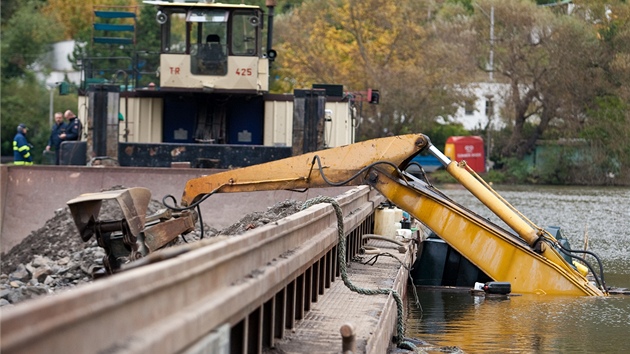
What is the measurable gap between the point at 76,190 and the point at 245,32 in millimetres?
5742

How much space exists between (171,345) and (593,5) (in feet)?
182

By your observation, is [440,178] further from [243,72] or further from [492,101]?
[243,72]

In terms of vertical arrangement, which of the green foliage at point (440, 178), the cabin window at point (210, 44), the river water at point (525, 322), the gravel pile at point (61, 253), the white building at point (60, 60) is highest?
the white building at point (60, 60)

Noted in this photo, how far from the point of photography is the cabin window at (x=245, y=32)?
21.0m

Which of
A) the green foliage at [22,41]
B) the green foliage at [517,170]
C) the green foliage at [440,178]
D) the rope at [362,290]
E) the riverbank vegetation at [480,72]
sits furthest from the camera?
the green foliage at [22,41]

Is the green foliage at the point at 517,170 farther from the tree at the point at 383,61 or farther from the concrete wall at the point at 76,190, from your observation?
the concrete wall at the point at 76,190

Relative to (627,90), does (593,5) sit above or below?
above

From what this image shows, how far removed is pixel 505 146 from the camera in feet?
199

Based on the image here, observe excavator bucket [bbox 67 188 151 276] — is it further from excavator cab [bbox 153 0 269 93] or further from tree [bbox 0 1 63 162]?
tree [bbox 0 1 63 162]

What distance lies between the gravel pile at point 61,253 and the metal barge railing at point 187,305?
431cm

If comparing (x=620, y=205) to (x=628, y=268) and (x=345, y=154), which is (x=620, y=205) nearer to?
(x=628, y=268)

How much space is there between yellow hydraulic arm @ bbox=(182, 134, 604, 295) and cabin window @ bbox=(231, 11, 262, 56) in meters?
8.75

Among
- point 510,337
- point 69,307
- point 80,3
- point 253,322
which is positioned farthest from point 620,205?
point 80,3

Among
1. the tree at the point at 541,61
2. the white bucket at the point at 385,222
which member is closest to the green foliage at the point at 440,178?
the tree at the point at 541,61
